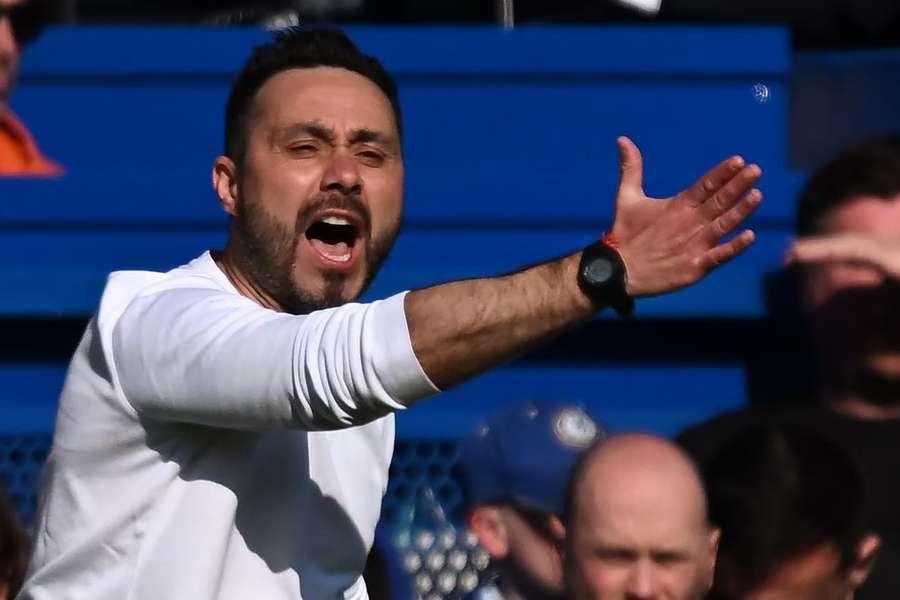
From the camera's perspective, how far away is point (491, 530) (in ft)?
9.14

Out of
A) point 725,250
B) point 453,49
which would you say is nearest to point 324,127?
point 453,49

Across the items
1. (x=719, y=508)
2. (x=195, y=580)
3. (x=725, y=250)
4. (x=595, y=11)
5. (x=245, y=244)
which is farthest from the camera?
(x=595, y=11)

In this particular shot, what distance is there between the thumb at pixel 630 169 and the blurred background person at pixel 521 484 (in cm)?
70

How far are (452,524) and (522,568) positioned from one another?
0.55 feet

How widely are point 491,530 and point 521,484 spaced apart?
0.27 feet

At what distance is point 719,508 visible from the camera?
2779 mm

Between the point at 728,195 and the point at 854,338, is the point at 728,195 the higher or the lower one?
the higher one

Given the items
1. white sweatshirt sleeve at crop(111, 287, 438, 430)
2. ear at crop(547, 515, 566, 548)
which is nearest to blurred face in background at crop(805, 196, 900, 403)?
ear at crop(547, 515, 566, 548)

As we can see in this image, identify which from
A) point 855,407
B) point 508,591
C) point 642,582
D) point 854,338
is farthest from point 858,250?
point 508,591

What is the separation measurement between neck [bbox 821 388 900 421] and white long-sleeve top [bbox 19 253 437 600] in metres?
0.80

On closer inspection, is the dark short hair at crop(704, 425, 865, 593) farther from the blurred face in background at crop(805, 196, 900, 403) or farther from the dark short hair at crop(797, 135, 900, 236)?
the dark short hair at crop(797, 135, 900, 236)

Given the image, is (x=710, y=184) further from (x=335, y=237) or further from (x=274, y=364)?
(x=335, y=237)

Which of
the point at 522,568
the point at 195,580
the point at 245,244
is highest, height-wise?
the point at 245,244

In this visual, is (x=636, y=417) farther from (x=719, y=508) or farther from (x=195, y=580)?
(x=195, y=580)
